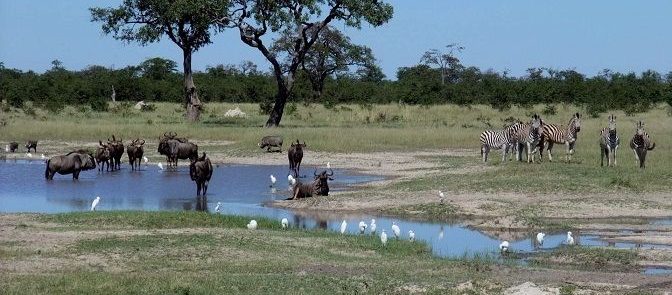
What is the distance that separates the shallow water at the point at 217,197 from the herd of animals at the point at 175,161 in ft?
1.05

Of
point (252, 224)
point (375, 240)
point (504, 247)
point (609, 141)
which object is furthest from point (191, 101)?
point (504, 247)

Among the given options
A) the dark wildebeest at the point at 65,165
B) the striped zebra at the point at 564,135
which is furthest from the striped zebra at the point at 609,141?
the dark wildebeest at the point at 65,165

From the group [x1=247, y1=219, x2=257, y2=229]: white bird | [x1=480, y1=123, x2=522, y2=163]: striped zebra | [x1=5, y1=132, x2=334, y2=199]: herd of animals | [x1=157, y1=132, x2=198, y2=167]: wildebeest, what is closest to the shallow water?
[x1=5, y1=132, x2=334, y2=199]: herd of animals

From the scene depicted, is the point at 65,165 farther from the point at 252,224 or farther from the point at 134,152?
the point at 252,224

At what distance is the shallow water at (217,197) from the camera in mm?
18109

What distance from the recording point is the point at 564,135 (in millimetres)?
32531

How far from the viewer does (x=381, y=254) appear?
15.3m

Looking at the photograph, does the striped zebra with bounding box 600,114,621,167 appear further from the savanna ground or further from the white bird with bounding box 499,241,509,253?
the white bird with bounding box 499,241,509,253

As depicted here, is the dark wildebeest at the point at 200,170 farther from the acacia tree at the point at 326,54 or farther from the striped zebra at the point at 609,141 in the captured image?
the acacia tree at the point at 326,54

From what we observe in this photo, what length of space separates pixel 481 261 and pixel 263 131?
30.7 meters

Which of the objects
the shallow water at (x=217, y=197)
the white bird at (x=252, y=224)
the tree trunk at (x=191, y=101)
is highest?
the tree trunk at (x=191, y=101)

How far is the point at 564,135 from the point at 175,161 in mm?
11256

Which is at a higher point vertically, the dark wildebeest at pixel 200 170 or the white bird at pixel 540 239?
the dark wildebeest at pixel 200 170

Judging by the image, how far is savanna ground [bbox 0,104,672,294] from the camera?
12.2 meters
